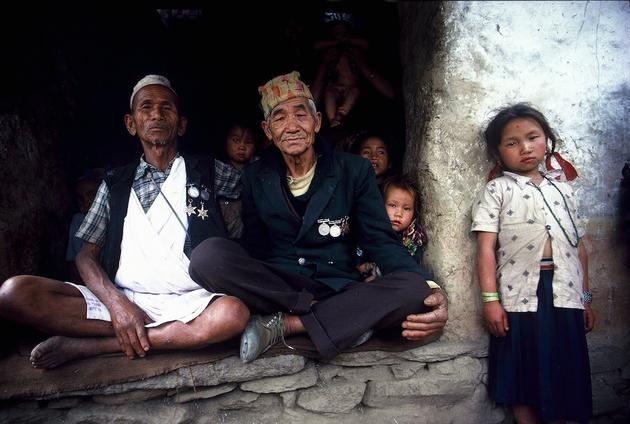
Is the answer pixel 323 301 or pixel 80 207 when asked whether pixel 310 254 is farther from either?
pixel 80 207

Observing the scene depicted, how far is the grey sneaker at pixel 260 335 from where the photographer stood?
2.20 meters

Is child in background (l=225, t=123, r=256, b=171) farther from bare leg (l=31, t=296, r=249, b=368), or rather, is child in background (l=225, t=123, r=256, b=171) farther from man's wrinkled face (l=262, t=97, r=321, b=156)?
bare leg (l=31, t=296, r=249, b=368)

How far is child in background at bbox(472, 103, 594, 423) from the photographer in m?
2.33

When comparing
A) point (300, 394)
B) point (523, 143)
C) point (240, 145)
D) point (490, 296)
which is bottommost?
point (300, 394)

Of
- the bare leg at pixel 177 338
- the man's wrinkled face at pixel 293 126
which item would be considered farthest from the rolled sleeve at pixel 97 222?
the man's wrinkled face at pixel 293 126

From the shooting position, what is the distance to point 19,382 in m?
2.21

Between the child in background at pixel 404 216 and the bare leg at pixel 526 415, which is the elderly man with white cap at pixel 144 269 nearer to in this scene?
the child in background at pixel 404 216

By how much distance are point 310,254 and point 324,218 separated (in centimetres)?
23

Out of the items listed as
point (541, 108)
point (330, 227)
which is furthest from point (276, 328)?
point (541, 108)

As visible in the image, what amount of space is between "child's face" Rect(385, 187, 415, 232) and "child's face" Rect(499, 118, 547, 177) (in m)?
0.63

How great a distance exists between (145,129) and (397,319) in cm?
189

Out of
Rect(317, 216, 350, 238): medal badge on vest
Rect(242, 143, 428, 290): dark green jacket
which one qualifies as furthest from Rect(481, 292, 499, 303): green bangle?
Rect(317, 216, 350, 238): medal badge on vest

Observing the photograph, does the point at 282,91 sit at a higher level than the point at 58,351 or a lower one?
higher

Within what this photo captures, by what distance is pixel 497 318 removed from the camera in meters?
2.39
